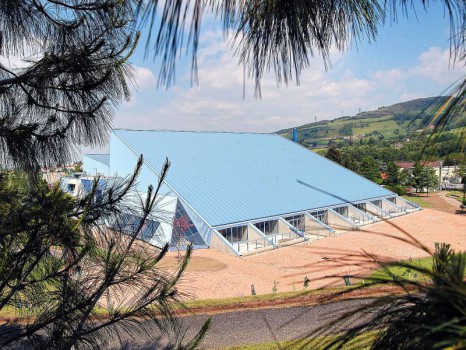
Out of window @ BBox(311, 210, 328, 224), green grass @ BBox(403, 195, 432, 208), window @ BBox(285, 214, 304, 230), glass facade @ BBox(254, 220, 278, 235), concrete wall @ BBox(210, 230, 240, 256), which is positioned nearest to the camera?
concrete wall @ BBox(210, 230, 240, 256)

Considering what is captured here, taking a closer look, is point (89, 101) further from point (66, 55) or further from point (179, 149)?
point (179, 149)

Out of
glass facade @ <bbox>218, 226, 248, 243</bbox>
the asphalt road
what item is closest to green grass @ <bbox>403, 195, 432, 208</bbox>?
glass facade @ <bbox>218, 226, 248, 243</bbox>

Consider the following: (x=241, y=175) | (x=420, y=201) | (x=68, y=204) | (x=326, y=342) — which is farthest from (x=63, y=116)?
(x=420, y=201)

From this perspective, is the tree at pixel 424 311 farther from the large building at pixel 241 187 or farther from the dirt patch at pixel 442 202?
the dirt patch at pixel 442 202

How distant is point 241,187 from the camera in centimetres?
1755

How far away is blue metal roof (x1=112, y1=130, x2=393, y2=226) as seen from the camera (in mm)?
15969

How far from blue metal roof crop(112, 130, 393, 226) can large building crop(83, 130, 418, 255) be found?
45mm

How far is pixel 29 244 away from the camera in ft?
5.99

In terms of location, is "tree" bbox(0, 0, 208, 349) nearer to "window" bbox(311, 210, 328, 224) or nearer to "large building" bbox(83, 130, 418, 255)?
"large building" bbox(83, 130, 418, 255)

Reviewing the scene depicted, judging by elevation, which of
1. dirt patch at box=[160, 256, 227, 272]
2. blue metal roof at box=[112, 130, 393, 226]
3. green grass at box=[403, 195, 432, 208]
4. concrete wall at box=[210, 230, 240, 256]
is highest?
blue metal roof at box=[112, 130, 393, 226]

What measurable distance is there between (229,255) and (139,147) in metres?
8.04

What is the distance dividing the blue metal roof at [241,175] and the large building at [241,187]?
45 mm

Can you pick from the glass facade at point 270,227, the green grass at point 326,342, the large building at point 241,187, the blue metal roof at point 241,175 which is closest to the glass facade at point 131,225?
the green grass at point 326,342

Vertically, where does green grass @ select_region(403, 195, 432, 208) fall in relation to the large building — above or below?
below
